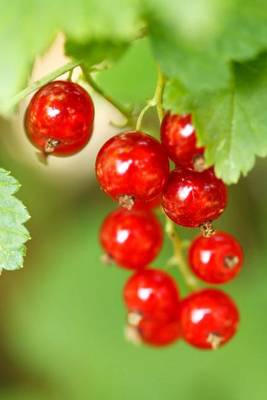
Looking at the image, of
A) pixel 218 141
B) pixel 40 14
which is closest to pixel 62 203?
pixel 218 141

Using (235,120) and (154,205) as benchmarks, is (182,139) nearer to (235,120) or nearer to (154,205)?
(235,120)

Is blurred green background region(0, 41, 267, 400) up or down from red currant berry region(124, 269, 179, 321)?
up

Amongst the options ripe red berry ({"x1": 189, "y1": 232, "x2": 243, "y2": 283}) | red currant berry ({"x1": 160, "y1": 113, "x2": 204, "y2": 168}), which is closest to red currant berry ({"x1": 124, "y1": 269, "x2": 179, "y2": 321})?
ripe red berry ({"x1": 189, "y1": 232, "x2": 243, "y2": 283})

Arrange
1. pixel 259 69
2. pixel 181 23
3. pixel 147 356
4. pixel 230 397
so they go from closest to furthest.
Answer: pixel 181 23 → pixel 259 69 → pixel 230 397 → pixel 147 356

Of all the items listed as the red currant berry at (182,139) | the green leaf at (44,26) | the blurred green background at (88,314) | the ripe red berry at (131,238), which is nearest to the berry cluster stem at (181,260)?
the ripe red berry at (131,238)

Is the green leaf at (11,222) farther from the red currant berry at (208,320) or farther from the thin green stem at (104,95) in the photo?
the red currant berry at (208,320)

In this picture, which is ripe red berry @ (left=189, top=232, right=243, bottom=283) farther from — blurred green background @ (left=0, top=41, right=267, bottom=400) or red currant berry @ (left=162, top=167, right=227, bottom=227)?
blurred green background @ (left=0, top=41, right=267, bottom=400)

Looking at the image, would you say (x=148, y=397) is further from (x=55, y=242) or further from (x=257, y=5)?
(x=257, y=5)

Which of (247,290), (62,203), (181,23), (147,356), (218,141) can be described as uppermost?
(62,203)
